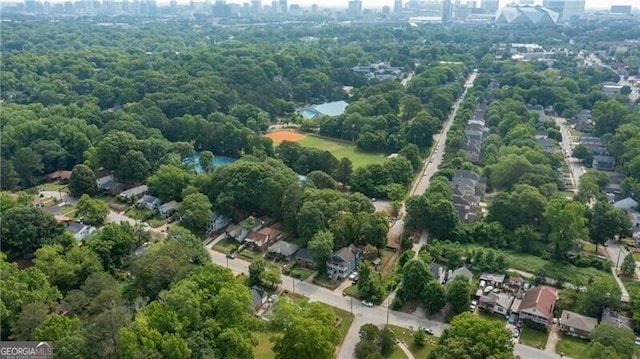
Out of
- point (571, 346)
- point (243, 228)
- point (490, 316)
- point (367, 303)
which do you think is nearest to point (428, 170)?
point (243, 228)

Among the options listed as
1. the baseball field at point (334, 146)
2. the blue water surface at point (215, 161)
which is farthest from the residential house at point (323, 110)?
the blue water surface at point (215, 161)

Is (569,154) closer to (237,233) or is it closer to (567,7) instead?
(237,233)

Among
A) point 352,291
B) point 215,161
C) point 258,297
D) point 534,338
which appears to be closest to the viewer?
point 534,338

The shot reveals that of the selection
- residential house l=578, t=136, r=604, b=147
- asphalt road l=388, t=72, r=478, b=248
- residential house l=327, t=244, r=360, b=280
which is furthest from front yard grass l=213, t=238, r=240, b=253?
residential house l=578, t=136, r=604, b=147

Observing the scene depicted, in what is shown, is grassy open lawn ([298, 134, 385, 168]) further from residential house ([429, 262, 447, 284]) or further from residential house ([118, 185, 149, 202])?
residential house ([429, 262, 447, 284])
